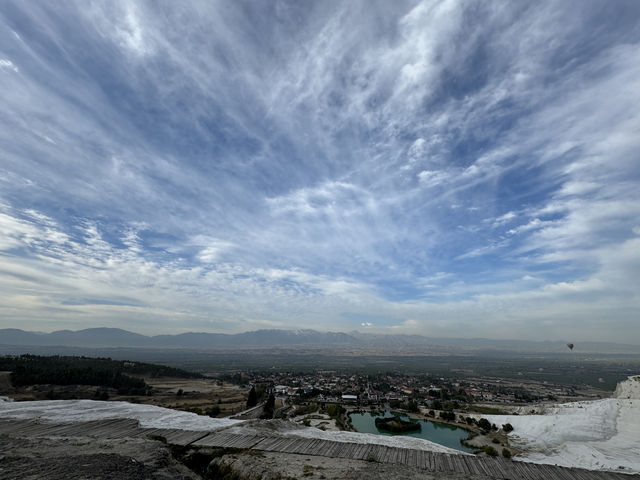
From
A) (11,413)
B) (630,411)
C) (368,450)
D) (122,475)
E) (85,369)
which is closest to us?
(122,475)

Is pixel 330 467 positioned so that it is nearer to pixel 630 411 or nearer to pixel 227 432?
pixel 227 432

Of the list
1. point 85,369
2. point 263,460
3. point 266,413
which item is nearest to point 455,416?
point 266,413

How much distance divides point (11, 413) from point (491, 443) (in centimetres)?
4157

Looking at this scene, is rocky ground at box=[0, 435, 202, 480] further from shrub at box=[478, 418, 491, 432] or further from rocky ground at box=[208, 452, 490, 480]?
shrub at box=[478, 418, 491, 432]

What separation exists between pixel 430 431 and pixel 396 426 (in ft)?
17.6

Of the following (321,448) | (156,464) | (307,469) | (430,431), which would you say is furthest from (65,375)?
(430,431)

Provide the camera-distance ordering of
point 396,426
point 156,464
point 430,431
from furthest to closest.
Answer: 1. point 430,431
2. point 396,426
3. point 156,464

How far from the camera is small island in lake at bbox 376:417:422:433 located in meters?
41.9

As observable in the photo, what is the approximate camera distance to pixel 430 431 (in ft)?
141

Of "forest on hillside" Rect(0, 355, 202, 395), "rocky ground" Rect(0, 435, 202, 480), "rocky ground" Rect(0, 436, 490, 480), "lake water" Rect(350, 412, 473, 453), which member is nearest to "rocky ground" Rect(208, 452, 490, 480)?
"rocky ground" Rect(0, 436, 490, 480)

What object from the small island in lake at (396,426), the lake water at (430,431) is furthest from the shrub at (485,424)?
the small island in lake at (396,426)

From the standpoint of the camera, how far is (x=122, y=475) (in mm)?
8383

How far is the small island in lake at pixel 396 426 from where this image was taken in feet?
137

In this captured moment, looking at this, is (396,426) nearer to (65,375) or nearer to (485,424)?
(485,424)
